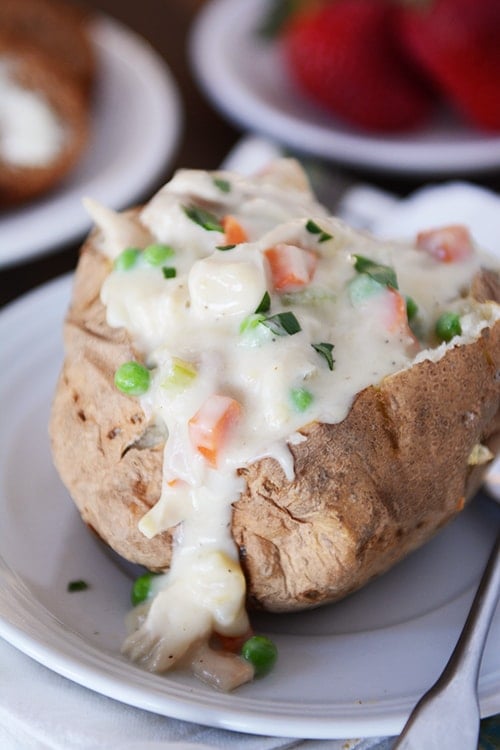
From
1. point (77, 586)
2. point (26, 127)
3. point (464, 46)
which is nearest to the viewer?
point (77, 586)

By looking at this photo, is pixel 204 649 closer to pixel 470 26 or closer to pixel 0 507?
pixel 0 507

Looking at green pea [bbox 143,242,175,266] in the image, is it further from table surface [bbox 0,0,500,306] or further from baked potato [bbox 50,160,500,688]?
table surface [bbox 0,0,500,306]

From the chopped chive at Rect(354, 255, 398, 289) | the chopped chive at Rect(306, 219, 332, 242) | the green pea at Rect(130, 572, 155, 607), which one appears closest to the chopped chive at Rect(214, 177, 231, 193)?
the chopped chive at Rect(306, 219, 332, 242)

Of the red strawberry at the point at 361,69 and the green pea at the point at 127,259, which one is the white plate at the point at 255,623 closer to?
the green pea at the point at 127,259

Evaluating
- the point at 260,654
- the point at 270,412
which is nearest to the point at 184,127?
the point at 270,412

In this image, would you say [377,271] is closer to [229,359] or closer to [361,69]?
[229,359]

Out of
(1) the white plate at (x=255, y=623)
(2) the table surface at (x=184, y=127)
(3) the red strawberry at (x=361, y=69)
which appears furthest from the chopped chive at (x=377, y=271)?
(3) the red strawberry at (x=361, y=69)

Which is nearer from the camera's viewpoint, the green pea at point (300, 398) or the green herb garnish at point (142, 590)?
the green pea at point (300, 398)
